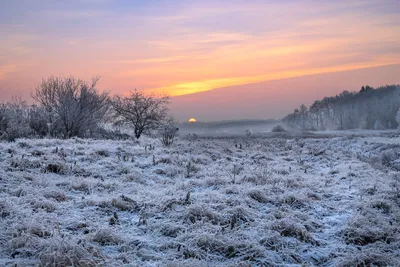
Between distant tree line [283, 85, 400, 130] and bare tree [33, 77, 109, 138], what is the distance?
180 ft

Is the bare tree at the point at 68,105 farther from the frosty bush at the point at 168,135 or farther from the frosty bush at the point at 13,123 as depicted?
the frosty bush at the point at 168,135

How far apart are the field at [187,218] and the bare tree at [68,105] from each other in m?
13.7

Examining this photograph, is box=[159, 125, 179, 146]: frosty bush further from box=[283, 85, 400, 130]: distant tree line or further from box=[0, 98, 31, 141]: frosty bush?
box=[283, 85, 400, 130]: distant tree line

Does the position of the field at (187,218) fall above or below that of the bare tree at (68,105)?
below

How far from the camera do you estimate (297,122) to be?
85562 millimetres

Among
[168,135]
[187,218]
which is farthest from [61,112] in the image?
[187,218]

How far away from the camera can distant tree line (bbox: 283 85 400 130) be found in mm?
65312

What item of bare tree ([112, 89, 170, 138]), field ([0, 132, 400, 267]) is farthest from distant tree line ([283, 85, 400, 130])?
field ([0, 132, 400, 267])

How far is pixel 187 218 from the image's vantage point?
6.12m

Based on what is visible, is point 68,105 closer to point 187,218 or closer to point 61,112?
point 61,112

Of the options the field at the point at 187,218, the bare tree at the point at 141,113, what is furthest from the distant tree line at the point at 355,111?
the field at the point at 187,218

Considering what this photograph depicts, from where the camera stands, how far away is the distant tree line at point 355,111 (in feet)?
214

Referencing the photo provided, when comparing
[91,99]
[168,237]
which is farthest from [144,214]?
[91,99]

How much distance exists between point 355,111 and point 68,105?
63876mm
